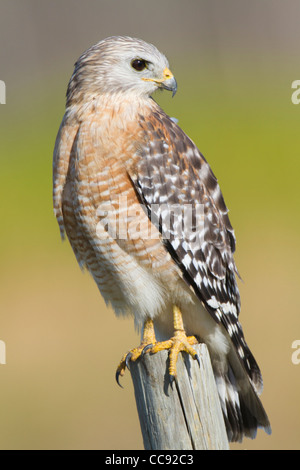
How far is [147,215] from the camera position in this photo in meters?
3.94

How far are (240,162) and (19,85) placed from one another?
4827mm

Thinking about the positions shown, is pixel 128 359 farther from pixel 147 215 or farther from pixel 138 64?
pixel 138 64

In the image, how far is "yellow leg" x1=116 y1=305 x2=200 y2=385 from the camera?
3.59m

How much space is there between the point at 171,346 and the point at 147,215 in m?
0.80

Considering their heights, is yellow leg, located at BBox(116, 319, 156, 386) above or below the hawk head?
below

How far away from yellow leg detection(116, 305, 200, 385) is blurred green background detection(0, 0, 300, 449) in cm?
208

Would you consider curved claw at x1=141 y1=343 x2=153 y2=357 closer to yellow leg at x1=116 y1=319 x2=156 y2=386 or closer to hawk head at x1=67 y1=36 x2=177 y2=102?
yellow leg at x1=116 y1=319 x2=156 y2=386

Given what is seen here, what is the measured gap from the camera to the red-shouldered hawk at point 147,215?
3896 mm

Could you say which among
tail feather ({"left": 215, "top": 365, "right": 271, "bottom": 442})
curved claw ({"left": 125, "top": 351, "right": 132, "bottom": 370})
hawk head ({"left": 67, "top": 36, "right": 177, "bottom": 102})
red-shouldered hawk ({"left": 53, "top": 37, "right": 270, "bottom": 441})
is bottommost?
tail feather ({"left": 215, "top": 365, "right": 271, "bottom": 442})

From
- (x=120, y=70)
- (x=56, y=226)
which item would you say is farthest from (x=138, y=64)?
(x=56, y=226)

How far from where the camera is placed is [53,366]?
8.32 metres


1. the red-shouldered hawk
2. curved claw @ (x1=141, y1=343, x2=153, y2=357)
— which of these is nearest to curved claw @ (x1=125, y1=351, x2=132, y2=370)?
the red-shouldered hawk

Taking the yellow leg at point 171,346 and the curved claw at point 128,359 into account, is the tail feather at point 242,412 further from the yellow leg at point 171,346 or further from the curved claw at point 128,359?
the curved claw at point 128,359
